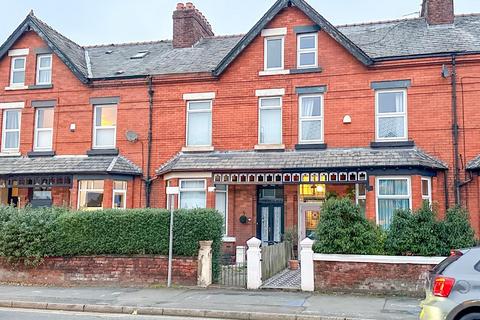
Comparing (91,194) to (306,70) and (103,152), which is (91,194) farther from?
(306,70)

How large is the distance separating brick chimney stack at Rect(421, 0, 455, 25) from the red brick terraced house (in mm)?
37

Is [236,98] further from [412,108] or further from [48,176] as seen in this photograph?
[48,176]

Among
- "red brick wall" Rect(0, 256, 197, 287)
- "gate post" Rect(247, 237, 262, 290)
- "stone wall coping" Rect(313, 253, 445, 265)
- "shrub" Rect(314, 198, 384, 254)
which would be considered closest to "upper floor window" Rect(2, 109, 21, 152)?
"red brick wall" Rect(0, 256, 197, 287)

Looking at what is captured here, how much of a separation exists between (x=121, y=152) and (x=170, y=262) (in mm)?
7634

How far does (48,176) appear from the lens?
18578mm

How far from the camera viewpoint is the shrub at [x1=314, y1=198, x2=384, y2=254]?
1189 cm

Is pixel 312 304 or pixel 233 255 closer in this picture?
pixel 312 304

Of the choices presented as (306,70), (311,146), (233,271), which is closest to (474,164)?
(311,146)

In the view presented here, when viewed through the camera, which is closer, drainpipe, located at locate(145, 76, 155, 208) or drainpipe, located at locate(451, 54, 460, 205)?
drainpipe, located at locate(451, 54, 460, 205)

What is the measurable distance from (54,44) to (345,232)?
46.6 ft

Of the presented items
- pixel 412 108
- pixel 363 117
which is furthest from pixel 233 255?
pixel 412 108

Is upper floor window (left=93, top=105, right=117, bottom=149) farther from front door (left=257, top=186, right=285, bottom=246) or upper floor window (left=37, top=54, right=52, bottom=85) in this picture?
front door (left=257, top=186, right=285, bottom=246)

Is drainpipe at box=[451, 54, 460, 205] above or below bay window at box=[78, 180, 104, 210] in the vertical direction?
above

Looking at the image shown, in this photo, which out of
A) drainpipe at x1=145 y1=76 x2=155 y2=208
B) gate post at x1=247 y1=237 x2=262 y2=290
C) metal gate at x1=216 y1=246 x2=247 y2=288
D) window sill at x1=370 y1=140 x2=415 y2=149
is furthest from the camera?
drainpipe at x1=145 y1=76 x2=155 y2=208
